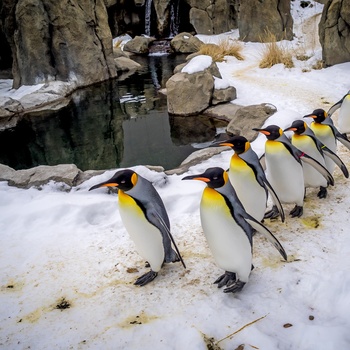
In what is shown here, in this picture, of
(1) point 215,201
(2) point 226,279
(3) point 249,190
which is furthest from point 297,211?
(1) point 215,201

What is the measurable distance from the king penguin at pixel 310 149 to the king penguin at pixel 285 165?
163 millimetres

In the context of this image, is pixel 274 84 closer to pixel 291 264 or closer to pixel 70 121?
pixel 70 121

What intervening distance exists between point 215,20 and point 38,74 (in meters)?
9.06

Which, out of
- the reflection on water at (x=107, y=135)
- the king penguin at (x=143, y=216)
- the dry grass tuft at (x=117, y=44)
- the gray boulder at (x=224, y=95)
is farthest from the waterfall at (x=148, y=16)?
the king penguin at (x=143, y=216)

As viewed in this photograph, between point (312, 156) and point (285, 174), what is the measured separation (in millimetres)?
392

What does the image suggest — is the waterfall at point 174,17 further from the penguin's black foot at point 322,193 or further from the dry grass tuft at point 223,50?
the penguin's black foot at point 322,193

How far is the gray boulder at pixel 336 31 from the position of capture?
23.4ft

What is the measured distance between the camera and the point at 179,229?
2785mm

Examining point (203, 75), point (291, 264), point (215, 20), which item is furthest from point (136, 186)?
point (215, 20)

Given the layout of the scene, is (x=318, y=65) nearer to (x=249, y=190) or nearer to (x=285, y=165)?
(x=285, y=165)

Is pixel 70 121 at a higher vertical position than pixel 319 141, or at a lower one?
lower

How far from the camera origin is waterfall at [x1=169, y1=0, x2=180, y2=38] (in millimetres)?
16989

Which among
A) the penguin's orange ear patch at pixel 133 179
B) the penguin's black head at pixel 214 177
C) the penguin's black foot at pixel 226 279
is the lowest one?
the penguin's black foot at pixel 226 279

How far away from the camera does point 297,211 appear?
9.17ft
